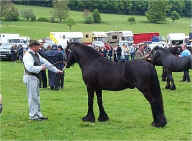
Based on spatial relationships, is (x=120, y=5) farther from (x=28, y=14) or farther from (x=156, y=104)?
(x=156, y=104)

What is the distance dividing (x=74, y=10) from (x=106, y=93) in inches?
4252

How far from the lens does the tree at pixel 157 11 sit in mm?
107750

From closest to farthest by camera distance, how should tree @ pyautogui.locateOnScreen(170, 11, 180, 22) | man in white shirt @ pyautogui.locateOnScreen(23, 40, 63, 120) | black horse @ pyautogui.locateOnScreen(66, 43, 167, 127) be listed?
black horse @ pyautogui.locateOnScreen(66, 43, 167, 127) → man in white shirt @ pyautogui.locateOnScreen(23, 40, 63, 120) → tree @ pyautogui.locateOnScreen(170, 11, 180, 22)

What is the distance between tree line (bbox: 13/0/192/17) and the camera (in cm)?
11575

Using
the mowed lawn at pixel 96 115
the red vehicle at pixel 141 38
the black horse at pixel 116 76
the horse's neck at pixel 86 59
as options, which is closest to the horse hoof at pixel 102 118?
the black horse at pixel 116 76

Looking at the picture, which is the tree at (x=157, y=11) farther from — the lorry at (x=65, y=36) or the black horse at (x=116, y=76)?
the black horse at (x=116, y=76)

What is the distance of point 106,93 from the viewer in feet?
53.6

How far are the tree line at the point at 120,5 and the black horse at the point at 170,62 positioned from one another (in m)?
96.2

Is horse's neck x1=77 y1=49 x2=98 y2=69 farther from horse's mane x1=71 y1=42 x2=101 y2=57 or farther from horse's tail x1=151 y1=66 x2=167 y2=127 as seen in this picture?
horse's tail x1=151 y1=66 x2=167 y2=127

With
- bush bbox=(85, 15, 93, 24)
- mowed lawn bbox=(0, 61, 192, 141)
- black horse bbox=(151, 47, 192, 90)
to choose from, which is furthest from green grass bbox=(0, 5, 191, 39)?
mowed lawn bbox=(0, 61, 192, 141)

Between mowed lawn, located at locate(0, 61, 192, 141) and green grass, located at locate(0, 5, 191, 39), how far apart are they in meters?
67.7

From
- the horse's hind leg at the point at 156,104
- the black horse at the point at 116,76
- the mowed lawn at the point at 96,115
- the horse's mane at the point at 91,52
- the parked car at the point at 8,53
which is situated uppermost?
the horse's mane at the point at 91,52

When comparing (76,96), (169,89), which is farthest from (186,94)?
(76,96)

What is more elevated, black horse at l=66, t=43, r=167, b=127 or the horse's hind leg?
black horse at l=66, t=43, r=167, b=127
